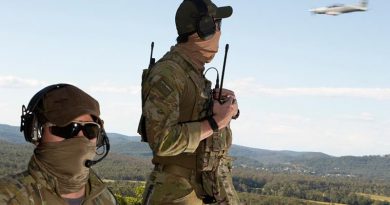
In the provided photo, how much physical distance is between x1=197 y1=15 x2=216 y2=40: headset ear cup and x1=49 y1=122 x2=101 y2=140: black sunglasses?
203 centimetres

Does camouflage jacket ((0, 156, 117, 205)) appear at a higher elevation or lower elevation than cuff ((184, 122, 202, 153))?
lower

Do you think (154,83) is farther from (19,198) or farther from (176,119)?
(19,198)

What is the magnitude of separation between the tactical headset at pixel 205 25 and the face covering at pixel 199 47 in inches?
2.8

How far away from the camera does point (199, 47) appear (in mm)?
6254

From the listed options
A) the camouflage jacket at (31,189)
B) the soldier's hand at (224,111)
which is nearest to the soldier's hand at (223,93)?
the soldier's hand at (224,111)

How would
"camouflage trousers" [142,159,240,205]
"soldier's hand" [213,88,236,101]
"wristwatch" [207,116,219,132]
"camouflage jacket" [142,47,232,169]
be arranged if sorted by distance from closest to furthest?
"camouflage jacket" [142,47,232,169]
"wristwatch" [207,116,219,132]
"camouflage trousers" [142,159,240,205]
"soldier's hand" [213,88,236,101]

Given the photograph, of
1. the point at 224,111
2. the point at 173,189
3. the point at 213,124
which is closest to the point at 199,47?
the point at 224,111

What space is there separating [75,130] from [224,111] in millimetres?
2053

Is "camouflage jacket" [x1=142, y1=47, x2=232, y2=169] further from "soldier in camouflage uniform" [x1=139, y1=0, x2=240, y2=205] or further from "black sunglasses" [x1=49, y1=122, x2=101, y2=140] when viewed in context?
"black sunglasses" [x1=49, y1=122, x2=101, y2=140]

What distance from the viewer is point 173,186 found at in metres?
6.03

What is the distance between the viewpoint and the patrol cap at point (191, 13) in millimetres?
6219

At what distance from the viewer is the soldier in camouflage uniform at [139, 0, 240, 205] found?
Result: 5.70 m

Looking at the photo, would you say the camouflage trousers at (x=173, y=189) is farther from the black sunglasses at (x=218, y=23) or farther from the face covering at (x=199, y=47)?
the black sunglasses at (x=218, y=23)

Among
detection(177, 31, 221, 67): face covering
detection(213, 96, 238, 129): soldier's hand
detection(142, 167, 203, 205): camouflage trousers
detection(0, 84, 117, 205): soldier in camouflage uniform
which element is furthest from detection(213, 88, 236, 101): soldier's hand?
detection(0, 84, 117, 205): soldier in camouflage uniform
